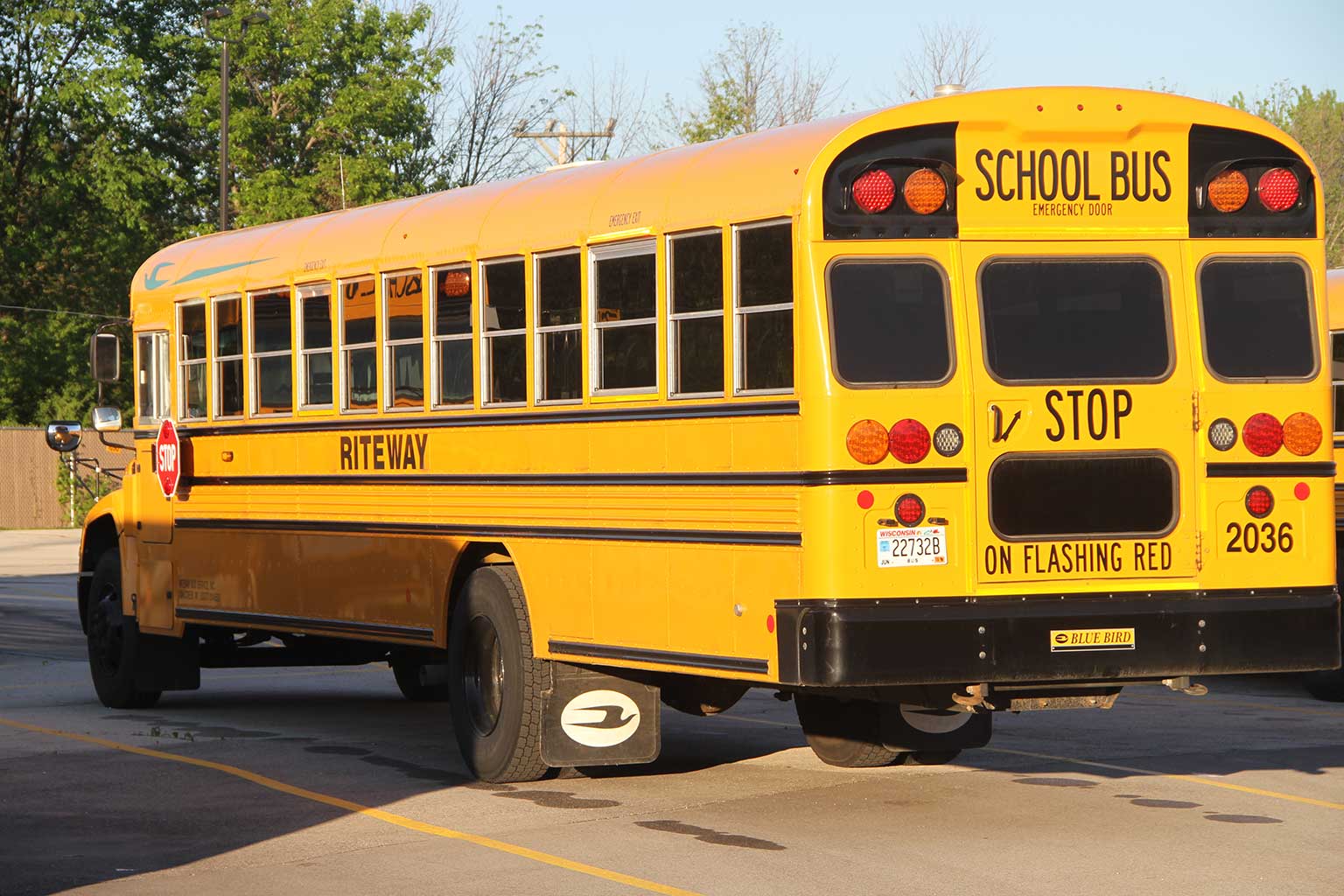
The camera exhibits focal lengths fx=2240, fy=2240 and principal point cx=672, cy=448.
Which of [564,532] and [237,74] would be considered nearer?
[564,532]

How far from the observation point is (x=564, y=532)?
1005 centimetres

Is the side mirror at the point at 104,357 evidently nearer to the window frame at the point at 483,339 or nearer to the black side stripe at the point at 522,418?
the black side stripe at the point at 522,418

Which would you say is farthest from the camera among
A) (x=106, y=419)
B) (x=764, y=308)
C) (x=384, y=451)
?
(x=106, y=419)

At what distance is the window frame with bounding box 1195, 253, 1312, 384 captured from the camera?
8.95 metres

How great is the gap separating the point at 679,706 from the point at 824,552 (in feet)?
8.61

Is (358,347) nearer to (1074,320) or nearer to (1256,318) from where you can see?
(1074,320)

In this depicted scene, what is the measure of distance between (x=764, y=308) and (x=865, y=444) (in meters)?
0.73

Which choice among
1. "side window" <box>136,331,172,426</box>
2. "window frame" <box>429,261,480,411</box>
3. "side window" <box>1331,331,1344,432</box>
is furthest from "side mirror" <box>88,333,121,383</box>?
"side window" <box>1331,331,1344,432</box>

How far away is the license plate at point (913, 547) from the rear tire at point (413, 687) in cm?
631

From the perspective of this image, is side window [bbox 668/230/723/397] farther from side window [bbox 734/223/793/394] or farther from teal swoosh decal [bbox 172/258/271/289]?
teal swoosh decal [bbox 172/258/271/289]

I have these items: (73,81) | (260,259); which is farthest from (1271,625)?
(73,81)

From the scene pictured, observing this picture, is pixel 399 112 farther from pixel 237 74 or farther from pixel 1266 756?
pixel 1266 756

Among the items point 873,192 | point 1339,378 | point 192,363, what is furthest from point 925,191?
point 192,363

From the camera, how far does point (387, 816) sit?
9484mm
